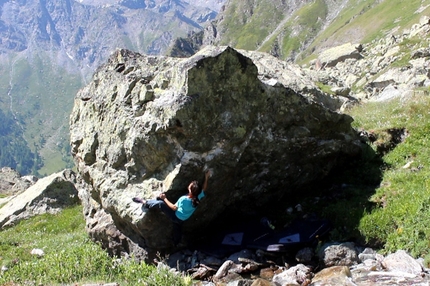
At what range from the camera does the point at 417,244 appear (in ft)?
36.8

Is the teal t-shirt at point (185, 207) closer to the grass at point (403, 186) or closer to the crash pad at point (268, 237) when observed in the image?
the crash pad at point (268, 237)

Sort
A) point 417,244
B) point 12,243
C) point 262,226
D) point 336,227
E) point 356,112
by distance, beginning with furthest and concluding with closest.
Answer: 1. point 356,112
2. point 12,243
3. point 262,226
4. point 336,227
5. point 417,244

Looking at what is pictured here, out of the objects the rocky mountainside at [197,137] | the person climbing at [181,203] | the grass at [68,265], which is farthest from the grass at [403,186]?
the grass at [68,265]

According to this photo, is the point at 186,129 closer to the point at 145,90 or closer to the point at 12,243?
the point at 145,90

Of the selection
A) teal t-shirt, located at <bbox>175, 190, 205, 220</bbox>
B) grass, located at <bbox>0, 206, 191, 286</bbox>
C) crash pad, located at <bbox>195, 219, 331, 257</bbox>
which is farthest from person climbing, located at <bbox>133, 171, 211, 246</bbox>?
grass, located at <bbox>0, 206, 191, 286</bbox>

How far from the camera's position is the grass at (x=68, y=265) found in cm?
1184

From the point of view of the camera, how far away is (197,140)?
45.0 ft

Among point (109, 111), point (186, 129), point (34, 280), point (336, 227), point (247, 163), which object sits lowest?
point (336, 227)

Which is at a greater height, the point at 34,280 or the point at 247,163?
the point at 247,163

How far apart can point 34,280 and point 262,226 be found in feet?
26.8

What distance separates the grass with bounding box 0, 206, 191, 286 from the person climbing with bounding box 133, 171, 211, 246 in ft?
6.15

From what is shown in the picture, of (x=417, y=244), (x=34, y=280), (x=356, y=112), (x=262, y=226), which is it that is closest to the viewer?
(x=417, y=244)

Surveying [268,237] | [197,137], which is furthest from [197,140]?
[268,237]

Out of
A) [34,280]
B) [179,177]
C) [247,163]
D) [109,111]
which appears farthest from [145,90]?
[34,280]
